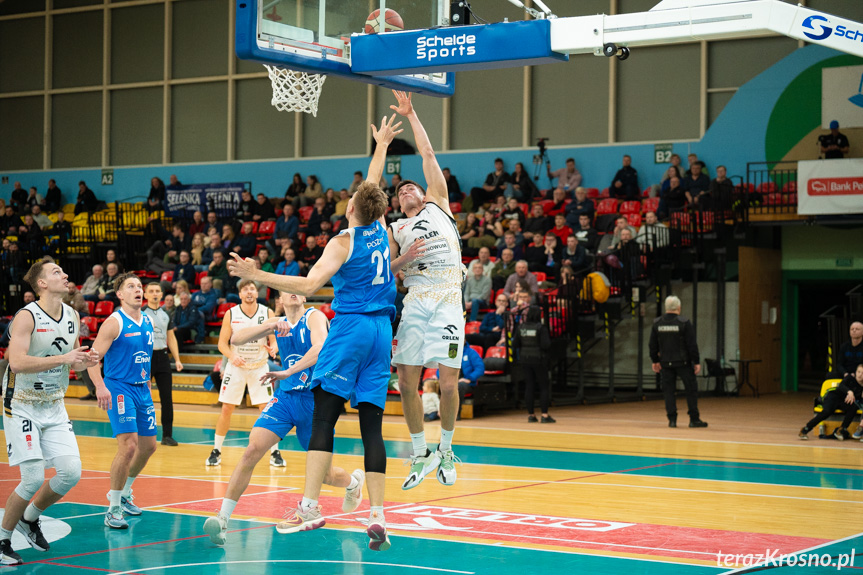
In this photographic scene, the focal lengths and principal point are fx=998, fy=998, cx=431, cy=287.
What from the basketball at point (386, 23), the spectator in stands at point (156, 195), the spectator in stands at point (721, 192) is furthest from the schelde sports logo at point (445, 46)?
the spectator in stands at point (156, 195)

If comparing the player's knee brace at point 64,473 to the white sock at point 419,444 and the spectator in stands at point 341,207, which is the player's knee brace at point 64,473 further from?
the spectator in stands at point 341,207

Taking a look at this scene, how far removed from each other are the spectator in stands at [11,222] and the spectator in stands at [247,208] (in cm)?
640

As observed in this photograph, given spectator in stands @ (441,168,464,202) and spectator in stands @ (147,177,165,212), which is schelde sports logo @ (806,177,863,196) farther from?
spectator in stands @ (147,177,165,212)

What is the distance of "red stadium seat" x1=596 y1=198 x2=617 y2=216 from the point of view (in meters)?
20.7

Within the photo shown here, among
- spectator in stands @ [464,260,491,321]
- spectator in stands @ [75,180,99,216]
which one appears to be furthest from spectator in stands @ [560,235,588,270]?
spectator in stands @ [75,180,99,216]

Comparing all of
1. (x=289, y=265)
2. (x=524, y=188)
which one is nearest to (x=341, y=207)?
(x=289, y=265)

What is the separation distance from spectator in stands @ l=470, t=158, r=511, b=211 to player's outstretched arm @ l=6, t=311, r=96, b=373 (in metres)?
15.4

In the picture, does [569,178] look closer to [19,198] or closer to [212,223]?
[212,223]

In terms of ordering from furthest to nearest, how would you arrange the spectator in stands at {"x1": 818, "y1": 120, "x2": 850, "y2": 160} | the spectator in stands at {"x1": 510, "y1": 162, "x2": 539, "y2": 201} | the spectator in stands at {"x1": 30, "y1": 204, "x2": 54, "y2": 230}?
the spectator in stands at {"x1": 30, "y1": 204, "x2": 54, "y2": 230} → the spectator in stands at {"x1": 510, "y1": 162, "x2": 539, "y2": 201} → the spectator in stands at {"x1": 818, "y1": 120, "x2": 850, "y2": 160}

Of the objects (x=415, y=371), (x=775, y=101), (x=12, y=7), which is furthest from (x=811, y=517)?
(x=12, y=7)

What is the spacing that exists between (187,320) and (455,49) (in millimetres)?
13582

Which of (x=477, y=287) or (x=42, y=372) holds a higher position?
(x=477, y=287)

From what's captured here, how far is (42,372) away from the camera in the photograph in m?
6.86
